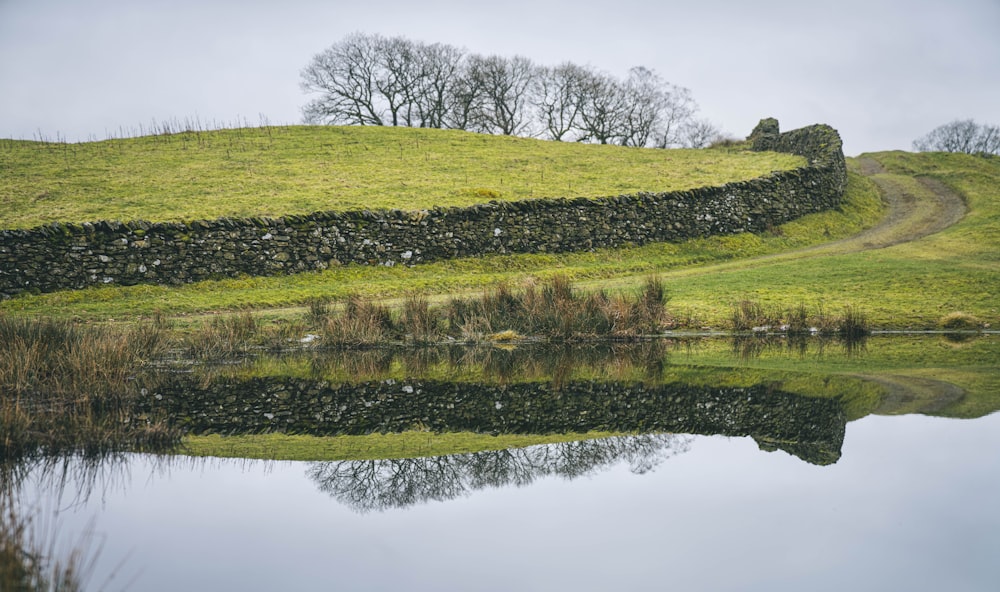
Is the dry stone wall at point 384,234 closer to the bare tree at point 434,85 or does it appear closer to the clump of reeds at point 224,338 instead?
the clump of reeds at point 224,338

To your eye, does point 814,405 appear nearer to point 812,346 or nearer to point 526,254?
point 812,346

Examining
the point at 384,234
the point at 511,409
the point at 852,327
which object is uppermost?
the point at 384,234

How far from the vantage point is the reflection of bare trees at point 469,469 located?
6414 mm

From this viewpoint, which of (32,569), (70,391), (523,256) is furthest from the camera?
(523,256)

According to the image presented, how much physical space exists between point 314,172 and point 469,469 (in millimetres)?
29467

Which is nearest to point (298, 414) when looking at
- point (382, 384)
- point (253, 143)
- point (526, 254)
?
point (382, 384)

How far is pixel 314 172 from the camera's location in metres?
34.5

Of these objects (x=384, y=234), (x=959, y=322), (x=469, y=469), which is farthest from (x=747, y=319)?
(x=384, y=234)

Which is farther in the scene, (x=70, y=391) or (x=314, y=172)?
(x=314, y=172)

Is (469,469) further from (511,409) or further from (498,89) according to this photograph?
(498,89)

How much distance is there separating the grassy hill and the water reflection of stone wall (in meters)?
16.0

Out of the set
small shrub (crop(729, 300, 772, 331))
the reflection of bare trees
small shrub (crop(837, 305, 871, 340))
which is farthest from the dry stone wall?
the reflection of bare trees

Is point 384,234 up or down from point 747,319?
up

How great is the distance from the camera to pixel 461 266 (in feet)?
87.5
